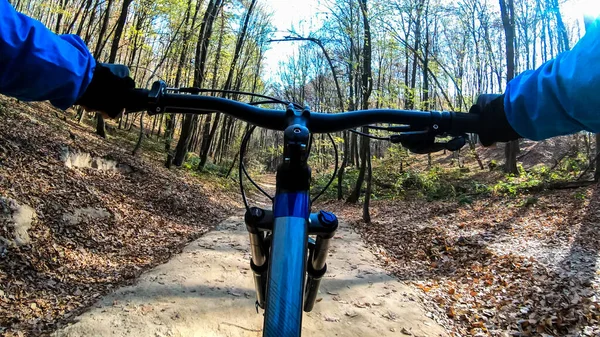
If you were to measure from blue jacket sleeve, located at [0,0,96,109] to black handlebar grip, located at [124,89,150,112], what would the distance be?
0.55ft

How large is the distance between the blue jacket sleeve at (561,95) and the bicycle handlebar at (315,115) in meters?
0.18

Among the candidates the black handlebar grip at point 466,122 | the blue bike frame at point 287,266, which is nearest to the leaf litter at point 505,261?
the black handlebar grip at point 466,122

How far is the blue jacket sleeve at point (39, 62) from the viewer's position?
1000 mm

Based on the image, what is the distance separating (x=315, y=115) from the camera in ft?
4.51

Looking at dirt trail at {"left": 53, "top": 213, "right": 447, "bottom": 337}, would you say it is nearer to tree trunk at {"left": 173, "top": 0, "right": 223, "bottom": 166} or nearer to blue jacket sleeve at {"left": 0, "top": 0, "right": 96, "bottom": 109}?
blue jacket sleeve at {"left": 0, "top": 0, "right": 96, "bottom": 109}

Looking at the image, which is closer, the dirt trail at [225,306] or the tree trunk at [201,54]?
the dirt trail at [225,306]

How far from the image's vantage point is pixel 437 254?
6.80 meters

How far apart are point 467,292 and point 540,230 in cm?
330

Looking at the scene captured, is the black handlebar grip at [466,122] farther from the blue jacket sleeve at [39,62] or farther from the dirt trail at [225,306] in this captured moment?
the dirt trail at [225,306]

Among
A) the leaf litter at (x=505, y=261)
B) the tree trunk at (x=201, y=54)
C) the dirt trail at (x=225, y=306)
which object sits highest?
the tree trunk at (x=201, y=54)

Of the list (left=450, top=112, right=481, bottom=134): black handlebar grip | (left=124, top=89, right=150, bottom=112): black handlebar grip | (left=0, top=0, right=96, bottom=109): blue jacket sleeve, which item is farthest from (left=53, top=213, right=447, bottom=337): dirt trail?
(left=450, top=112, right=481, bottom=134): black handlebar grip

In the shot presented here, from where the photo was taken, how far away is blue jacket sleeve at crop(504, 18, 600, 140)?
37.2 inches

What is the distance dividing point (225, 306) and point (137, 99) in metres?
3.33

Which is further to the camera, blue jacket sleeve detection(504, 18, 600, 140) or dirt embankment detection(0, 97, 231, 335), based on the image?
dirt embankment detection(0, 97, 231, 335)
